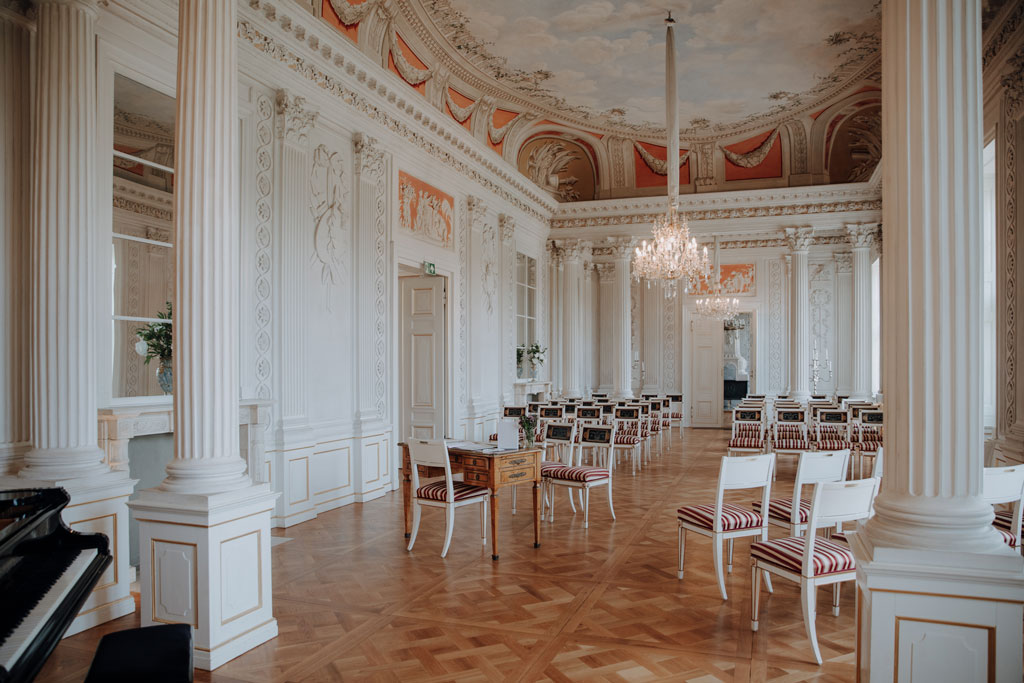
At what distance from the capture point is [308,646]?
3400mm

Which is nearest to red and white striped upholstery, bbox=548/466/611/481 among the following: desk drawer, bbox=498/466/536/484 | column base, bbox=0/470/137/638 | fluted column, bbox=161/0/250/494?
desk drawer, bbox=498/466/536/484

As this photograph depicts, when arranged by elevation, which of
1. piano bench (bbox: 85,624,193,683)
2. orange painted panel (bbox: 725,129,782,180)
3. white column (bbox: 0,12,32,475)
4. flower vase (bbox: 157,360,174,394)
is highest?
orange painted panel (bbox: 725,129,782,180)

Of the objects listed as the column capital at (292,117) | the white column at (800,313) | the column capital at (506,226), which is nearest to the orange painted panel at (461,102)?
the column capital at (506,226)

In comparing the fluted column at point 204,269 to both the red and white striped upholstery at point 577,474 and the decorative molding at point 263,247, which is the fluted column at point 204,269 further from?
the red and white striped upholstery at point 577,474

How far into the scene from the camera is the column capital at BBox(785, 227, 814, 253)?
535 inches

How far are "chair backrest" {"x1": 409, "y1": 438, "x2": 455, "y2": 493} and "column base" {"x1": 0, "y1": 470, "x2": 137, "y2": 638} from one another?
6.29 feet

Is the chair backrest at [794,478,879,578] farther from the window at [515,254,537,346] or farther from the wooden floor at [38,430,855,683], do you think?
the window at [515,254,537,346]

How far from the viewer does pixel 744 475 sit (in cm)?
431

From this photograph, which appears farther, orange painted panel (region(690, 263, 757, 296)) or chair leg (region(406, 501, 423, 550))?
orange painted panel (region(690, 263, 757, 296))

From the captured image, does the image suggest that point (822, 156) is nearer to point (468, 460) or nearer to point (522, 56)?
point (522, 56)

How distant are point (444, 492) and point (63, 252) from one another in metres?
2.95

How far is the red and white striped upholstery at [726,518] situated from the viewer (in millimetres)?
4293

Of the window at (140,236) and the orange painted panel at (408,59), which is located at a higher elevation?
the orange painted panel at (408,59)

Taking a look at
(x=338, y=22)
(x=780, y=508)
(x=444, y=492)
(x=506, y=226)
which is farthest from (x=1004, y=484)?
(x=506, y=226)
